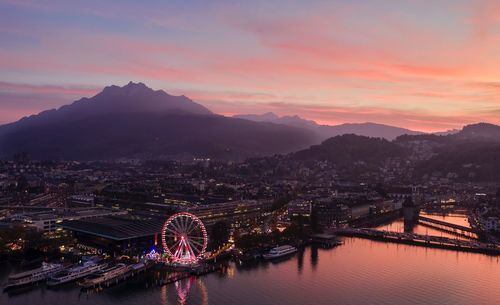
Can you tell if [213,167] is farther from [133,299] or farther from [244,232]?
[133,299]

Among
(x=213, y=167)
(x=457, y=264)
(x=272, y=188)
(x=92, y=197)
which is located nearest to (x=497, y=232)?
(x=457, y=264)

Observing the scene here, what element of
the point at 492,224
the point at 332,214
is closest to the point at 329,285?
the point at 332,214

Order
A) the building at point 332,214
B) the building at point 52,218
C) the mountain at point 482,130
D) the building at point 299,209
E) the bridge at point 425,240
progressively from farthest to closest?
the mountain at point 482,130, the building at point 332,214, the building at point 299,209, the building at point 52,218, the bridge at point 425,240

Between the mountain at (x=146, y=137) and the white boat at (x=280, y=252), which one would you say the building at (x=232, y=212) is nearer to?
the white boat at (x=280, y=252)

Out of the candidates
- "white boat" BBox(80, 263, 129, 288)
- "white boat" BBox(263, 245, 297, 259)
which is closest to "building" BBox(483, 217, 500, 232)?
"white boat" BBox(263, 245, 297, 259)

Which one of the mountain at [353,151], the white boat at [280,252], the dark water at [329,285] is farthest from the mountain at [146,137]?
the dark water at [329,285]

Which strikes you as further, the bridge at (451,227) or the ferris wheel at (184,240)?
the bridge at (451,227)
